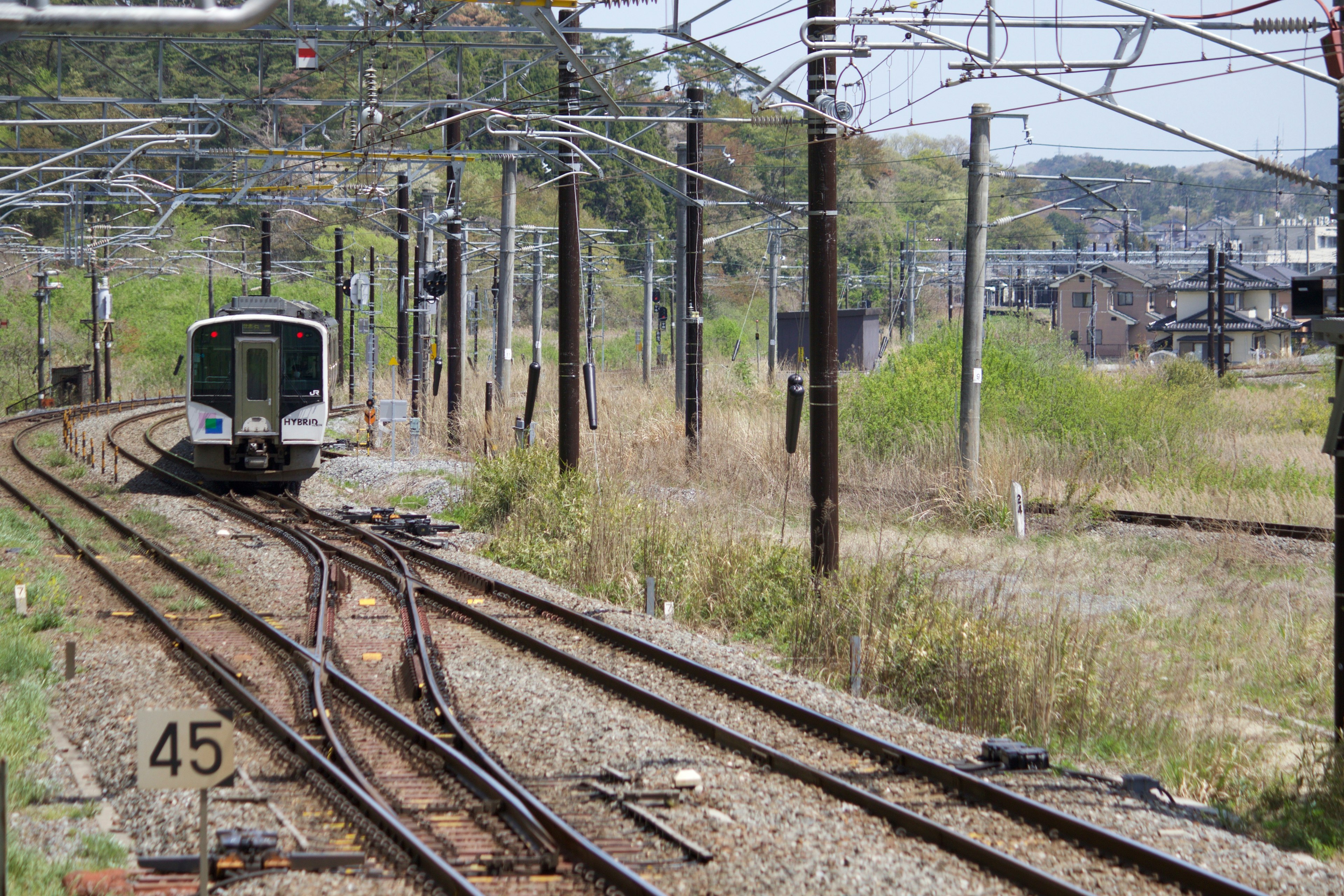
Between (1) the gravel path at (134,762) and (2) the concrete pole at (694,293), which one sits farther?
(2) the concrete pole at (694,293)

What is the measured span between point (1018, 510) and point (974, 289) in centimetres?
320

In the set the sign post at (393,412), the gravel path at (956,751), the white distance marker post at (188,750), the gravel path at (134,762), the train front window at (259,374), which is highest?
the train front window at (259,374)

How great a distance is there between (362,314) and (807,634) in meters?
31.3

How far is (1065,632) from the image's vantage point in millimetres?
A: 9703

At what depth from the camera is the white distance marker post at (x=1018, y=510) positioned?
17469 millimetres

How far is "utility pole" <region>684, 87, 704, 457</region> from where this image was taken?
2112 cm

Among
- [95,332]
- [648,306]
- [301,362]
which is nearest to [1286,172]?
[301,362]

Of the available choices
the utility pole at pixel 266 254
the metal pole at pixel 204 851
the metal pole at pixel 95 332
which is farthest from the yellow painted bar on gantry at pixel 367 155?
the metal pole at pixel 95 332

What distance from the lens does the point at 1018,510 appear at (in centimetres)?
1762

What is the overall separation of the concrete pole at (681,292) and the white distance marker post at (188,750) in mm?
16008

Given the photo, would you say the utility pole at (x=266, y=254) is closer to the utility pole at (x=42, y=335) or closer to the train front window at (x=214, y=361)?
the utility pole at (x=42, y=335)

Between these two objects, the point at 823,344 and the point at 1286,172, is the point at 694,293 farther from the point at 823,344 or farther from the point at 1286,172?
the point at 1286,172

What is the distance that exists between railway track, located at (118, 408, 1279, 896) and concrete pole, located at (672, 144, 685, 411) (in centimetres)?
931

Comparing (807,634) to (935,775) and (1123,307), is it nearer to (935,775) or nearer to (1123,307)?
(935,775)
